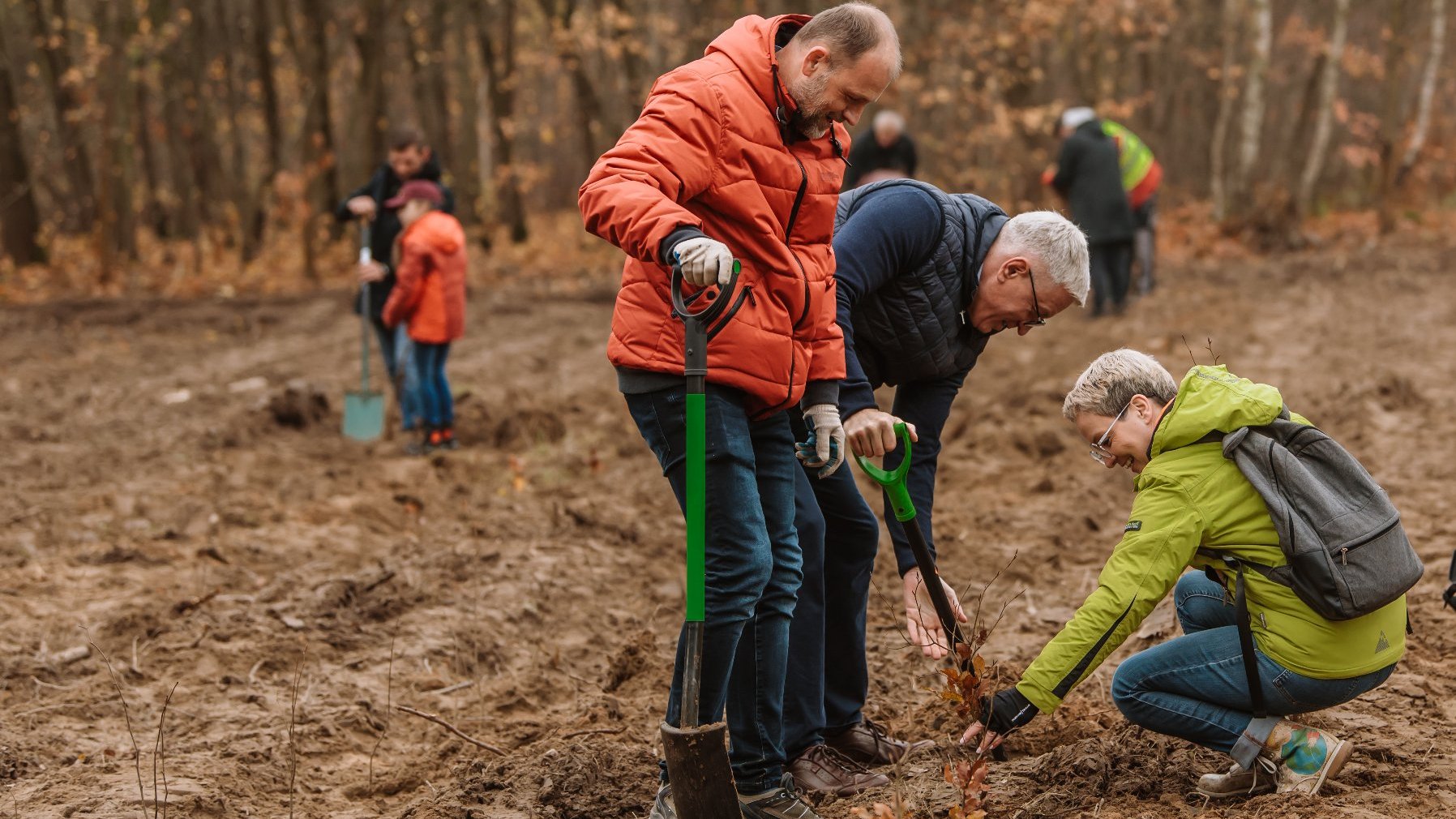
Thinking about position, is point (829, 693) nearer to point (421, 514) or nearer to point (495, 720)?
point (495, 720)

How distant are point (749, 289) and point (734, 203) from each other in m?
0.20

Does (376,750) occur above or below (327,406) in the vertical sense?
above

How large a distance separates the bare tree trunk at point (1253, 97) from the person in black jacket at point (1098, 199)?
8189 millimetres

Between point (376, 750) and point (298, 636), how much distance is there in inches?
40.6

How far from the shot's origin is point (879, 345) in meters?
3.82

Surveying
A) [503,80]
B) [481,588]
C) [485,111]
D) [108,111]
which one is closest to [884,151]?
[481,588]

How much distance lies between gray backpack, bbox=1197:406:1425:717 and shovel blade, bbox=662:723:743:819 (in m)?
1.40

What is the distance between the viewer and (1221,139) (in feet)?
73.5

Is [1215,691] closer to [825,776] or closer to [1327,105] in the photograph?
[825,776]

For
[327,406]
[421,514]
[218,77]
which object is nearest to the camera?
[421,514]

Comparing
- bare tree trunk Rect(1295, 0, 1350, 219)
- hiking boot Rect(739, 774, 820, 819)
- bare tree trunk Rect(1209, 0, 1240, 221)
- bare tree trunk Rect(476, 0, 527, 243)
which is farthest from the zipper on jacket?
bare tree trunk Rect(1209, 0, 1240, 221)

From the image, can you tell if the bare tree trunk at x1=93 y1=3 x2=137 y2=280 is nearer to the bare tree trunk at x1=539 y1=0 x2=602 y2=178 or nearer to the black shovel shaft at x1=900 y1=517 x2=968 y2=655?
the bare tree trunk at x1=539 y1=0 x2=602 y2=178

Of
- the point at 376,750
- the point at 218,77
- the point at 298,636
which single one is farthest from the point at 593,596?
the point at 218,77

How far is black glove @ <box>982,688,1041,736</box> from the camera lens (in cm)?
320
